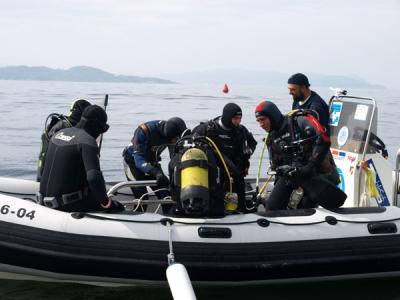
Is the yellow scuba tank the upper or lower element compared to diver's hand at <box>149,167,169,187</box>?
upper

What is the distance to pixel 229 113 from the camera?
5.05 meters

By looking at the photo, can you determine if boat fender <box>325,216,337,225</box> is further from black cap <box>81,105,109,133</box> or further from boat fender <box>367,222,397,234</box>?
black cap <box>81,105,109,133</box>

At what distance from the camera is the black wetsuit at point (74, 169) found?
4.21 metres

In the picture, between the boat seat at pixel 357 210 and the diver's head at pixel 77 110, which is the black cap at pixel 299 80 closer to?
the boat seat at pixel 357 210

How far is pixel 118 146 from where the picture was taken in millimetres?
14984

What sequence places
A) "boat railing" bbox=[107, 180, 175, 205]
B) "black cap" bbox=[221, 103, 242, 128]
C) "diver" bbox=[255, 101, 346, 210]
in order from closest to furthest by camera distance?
"diver" bbox=[255, 101, 346, 210]
"black cap" bbox=[221, 103, 242, 128]
"boat railing" bbox=[107, 180, 175, 205]

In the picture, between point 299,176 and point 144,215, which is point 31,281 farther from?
point 299,176

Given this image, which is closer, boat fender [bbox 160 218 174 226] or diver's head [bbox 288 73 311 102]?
boat fender [bbox 160 218 174 226]

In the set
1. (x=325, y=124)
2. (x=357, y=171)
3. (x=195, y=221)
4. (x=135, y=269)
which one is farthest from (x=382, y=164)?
(x=135, y=269)

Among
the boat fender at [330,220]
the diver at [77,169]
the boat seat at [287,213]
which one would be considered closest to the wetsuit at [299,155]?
the boat seat at [287,213]

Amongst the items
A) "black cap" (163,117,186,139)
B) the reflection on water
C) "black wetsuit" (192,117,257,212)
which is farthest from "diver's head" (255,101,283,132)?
the reflection on water

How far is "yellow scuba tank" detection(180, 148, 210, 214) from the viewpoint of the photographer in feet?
14.1

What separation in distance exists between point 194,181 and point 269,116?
0.81 m

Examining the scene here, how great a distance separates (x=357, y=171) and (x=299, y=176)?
117 cm
